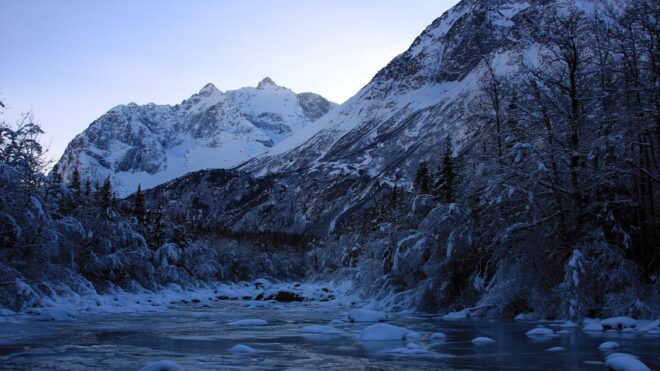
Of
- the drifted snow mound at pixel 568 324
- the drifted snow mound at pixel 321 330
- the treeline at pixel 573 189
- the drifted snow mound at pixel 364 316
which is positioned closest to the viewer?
the drifted snow mound at pixel 568 324

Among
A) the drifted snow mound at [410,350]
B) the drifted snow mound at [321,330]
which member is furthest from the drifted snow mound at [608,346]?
the drifted snow mound at [321,330]

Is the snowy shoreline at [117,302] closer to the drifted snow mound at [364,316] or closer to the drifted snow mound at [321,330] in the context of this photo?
the drifted snow mound at [321,330]

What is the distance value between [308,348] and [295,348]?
0.36 meters

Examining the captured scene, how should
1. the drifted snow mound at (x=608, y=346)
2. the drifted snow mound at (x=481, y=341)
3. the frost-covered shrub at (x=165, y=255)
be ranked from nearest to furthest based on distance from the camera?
1. the drifted snow mound at (x=608, y=346)
2. the drifted snow mound at (x=481, y=341)
3. the frost-covered shrub at (x=165, y=255)

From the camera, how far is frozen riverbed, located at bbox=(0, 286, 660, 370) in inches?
496

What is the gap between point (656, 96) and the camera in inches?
865

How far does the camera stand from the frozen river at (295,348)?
41.0 ft

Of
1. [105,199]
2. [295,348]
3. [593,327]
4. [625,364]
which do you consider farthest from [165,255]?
[625,364]

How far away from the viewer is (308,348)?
16.1 m

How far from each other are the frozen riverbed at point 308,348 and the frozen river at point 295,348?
0.02 m

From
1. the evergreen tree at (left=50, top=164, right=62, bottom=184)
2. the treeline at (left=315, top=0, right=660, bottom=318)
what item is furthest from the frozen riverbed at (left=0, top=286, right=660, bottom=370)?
the evergreen tree at (left=50, top=164, right=62, bottom=184)

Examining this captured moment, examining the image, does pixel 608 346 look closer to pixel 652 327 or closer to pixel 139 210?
pixel 652 327

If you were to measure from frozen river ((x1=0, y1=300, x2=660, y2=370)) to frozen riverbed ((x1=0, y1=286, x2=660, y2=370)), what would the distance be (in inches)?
0.9

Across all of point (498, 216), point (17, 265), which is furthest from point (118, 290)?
point (498, 216)
